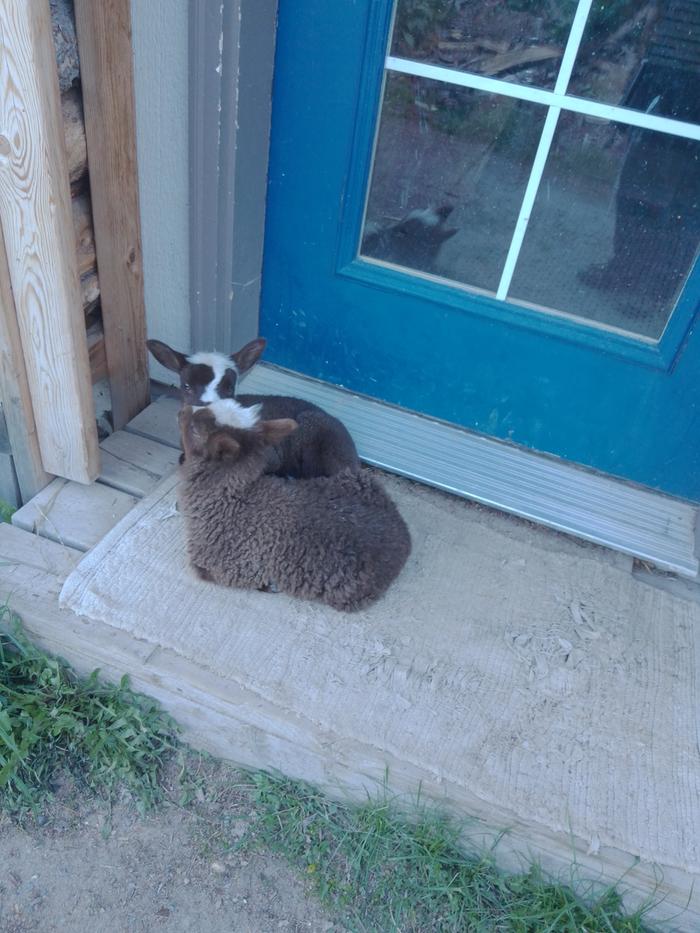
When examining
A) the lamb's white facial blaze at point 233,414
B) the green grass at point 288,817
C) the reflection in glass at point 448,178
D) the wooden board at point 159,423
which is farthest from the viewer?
the wooden board at point 159,423

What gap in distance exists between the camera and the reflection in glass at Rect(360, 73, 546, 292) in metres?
2.59

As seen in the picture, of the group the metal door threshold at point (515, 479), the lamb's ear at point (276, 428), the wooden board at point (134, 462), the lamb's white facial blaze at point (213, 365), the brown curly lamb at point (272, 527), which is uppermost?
the lamb's ear at point (276, 428)

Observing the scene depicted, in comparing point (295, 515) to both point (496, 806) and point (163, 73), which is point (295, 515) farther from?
point (163, 73)

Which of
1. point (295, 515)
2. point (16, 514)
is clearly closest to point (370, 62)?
point (295, 515)

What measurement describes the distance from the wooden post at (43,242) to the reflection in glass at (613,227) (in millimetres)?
1639

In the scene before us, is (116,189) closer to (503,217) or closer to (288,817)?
(503,217)

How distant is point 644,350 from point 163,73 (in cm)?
201

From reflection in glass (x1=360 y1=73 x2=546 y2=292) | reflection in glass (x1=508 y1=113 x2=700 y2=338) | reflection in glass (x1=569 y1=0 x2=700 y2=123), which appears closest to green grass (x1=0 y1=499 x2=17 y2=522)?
reflection in glass (x1=360 y1=73 x2=546 y2=292)

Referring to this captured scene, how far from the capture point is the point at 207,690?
2131mm

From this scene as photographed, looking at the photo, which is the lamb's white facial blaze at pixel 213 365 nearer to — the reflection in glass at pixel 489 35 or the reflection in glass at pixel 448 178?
the reflection in glass at pixel 448 178

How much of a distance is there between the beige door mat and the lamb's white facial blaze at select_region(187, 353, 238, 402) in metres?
0.38

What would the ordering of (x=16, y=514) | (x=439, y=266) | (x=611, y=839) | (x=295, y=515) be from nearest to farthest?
(x=611, y=839)
(x=295, y=515)
(x=16, y=514)
(x=439, y=266)

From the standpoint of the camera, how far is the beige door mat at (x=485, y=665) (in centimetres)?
197

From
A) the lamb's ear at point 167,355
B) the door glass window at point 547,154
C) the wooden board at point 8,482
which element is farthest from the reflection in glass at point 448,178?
the wooden board at point 8,482
